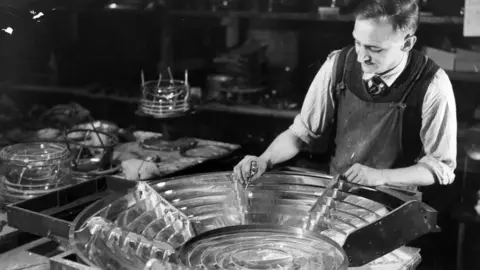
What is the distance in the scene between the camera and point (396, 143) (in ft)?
5.92

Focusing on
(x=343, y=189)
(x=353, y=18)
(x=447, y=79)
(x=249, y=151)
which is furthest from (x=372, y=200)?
(x=249, y=151)

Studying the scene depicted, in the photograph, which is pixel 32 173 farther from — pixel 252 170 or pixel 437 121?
pixel 437 121

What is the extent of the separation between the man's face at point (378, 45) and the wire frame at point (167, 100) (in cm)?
70

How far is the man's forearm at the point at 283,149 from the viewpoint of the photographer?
79.2 inches

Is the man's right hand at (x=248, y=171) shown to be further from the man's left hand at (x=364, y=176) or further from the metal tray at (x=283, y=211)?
the man's left hand at (x=364, y=176)

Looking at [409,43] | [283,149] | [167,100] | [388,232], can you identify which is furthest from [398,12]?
[167,100]

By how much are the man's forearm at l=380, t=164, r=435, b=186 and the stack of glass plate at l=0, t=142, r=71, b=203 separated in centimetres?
101

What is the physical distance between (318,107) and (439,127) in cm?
35

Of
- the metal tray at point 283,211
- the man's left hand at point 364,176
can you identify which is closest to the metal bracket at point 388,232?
the metal tray at point 283,211

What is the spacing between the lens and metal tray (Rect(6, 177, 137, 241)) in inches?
66.0

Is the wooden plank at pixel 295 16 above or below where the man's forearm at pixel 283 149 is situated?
above

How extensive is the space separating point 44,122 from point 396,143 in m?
1.49

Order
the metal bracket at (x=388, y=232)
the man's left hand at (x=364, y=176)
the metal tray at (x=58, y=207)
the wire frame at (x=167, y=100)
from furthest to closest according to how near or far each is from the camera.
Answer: the wire frame at (x=167, y=100) < the man's left hand at (x=364, y=176) < the metal tray at (x=58, y=207) < the metal bracket at (x=388, y=232)

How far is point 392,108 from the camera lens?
1.78 metres
